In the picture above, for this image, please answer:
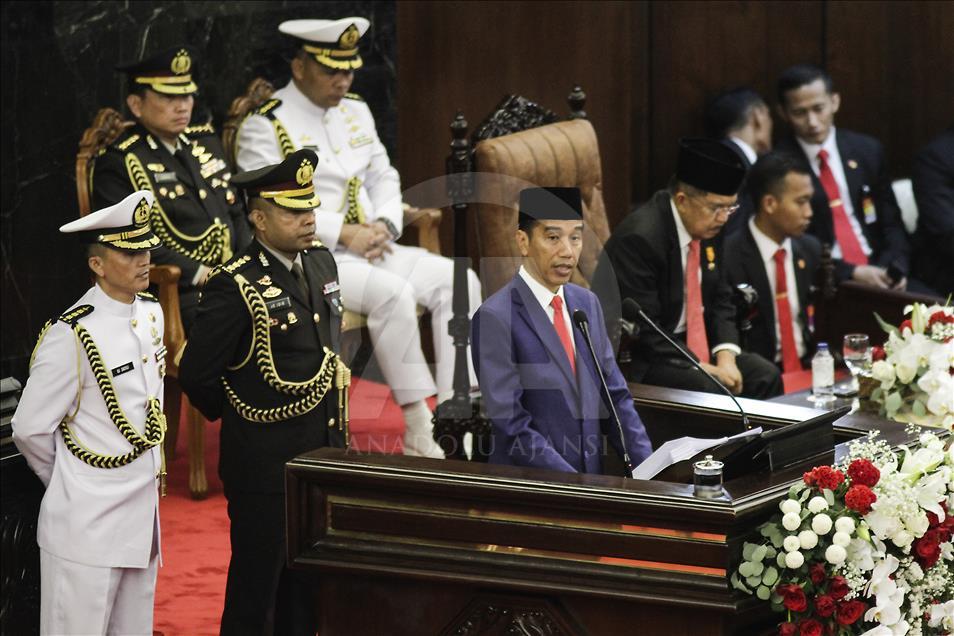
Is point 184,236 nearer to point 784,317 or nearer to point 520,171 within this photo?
point 520,171

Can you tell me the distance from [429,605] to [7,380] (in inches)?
59.4

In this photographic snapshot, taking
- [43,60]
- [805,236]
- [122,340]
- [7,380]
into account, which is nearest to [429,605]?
[122,340]

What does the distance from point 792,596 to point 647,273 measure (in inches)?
87.0

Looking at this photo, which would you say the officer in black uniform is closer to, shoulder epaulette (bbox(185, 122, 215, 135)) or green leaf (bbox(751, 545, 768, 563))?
shoulder epaulette (bbox(185, 122, 215, 135))

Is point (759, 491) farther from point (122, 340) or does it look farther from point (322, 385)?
point (122, 340)

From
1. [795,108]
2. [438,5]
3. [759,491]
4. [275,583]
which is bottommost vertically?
[275,583]

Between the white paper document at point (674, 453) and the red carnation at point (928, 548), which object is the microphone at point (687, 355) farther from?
the red carnation at point (928, 548)

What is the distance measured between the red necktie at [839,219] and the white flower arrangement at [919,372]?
7.84ft

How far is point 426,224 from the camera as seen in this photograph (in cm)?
582

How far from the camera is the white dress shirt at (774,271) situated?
6250 millimetres

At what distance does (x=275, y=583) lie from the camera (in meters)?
3.77

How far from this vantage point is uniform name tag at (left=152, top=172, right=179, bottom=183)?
5.05 m

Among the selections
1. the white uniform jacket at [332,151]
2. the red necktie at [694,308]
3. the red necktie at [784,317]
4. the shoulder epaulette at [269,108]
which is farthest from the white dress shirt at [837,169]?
the shoulder epaulette at [269,108]

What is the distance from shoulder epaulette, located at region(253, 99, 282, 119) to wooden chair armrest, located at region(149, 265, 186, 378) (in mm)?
857
